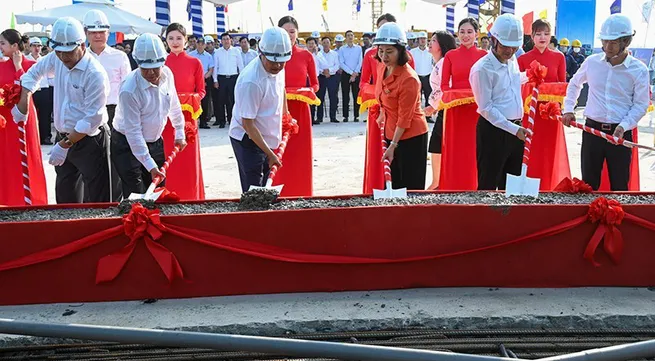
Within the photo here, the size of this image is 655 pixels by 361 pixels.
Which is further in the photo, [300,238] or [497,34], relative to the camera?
[497,34]

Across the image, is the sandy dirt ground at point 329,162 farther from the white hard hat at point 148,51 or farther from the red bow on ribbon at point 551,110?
the white hard hat at point 148,51

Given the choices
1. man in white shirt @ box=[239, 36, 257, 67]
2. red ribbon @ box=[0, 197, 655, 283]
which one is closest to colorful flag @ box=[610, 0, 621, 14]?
man in white shirt @ box=[239, 36, 257, 67]

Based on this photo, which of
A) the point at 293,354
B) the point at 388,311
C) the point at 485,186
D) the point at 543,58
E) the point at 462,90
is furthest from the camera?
the point at 543,58

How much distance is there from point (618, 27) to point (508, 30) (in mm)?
787

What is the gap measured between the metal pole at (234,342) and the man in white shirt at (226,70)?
12.5 metres

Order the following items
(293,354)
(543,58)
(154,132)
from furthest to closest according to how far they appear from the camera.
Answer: (543,58), (154,132), (293,354)

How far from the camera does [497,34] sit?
5062 millimetres

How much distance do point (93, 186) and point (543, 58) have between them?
13.8 ft

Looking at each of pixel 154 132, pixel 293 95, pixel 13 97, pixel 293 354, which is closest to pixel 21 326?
pixel 293 354

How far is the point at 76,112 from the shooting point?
5.03m

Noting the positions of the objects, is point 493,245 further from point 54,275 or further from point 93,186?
point 93,186

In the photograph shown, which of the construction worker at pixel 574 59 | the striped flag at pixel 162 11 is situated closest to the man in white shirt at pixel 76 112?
the striped flag at pixel 162 11

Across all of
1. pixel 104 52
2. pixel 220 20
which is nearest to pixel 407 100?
pixel 104 52

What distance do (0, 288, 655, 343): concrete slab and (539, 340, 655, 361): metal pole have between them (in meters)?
1.83
